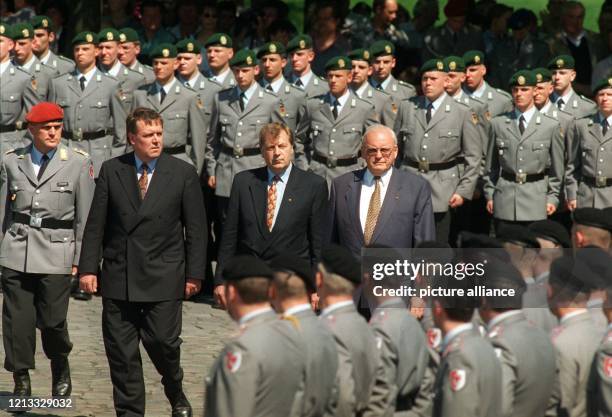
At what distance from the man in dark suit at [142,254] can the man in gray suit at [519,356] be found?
3.54 metres

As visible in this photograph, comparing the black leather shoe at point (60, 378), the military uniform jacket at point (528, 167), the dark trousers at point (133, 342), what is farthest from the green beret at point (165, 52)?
the dark trousers at point (133, 342)

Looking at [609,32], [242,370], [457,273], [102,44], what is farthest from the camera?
[609,32]

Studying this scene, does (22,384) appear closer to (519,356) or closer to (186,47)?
(519,356)

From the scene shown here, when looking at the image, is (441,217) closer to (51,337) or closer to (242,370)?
(51,337)

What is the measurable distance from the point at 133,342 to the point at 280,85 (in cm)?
540

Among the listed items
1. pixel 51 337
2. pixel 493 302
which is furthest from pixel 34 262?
pixel 493 302

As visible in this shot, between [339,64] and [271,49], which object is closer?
[339,64]

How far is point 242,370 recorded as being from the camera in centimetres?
910

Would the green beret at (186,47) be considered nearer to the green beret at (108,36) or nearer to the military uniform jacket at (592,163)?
the green beret at (108,36)

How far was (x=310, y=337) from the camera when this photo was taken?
369 inches

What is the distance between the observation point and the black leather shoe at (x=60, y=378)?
13586mm

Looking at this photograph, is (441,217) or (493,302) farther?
(441,217)

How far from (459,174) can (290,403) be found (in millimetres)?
8325

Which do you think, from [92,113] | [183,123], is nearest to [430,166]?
[183,123]
